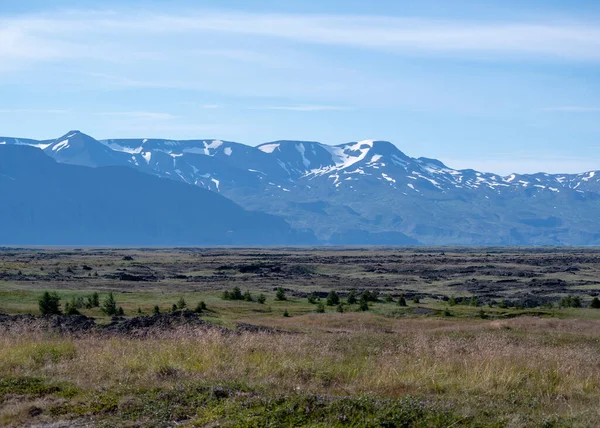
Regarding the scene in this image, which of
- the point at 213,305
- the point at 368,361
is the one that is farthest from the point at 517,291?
the point at 368,361

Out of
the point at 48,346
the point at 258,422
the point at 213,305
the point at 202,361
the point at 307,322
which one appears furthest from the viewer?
the point at 213,305

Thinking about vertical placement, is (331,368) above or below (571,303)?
above

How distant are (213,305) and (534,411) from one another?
34.2 meters

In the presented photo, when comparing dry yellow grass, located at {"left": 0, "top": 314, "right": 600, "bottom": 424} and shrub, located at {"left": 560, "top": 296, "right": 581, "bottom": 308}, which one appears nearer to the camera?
dry yellow grass, located at {"left": 0, "top": 314, "right": 600, "bottom": 424}

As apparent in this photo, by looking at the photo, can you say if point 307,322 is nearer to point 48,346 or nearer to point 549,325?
point 549,325

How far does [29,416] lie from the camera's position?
33.0 ft

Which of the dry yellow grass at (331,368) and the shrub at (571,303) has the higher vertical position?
the dry yellow grass at (331,368)

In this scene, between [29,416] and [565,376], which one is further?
[565,376]

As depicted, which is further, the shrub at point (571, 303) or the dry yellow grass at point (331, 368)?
the shrub at point (571, 303)

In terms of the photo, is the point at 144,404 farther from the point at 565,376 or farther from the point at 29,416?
the point at 565,376

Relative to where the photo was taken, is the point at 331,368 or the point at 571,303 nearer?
the point at 331,368

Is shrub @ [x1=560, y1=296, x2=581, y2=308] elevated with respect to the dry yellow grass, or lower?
lower

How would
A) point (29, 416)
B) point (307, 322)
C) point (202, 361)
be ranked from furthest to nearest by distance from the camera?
point (307, 322) < point (202, 361) < point (29, 416)

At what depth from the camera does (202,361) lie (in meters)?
13.0
